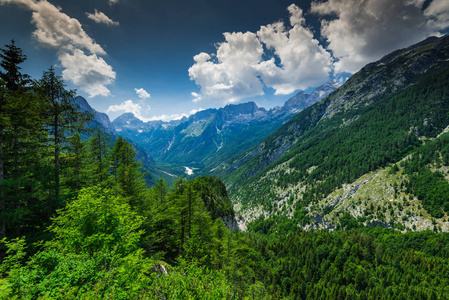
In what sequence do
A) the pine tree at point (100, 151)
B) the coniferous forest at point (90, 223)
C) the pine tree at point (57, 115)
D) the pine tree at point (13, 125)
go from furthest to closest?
the pine tree at point (100, 151) < the pine tree at point (57, 115) < the pine tree at point (13, 125) < the coniferous forest at point (90, 223)

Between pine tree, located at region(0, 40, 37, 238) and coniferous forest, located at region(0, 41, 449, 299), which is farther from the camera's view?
pine tree, located at region(0, 40, 37, 238)

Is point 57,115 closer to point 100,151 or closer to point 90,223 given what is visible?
point 100,151

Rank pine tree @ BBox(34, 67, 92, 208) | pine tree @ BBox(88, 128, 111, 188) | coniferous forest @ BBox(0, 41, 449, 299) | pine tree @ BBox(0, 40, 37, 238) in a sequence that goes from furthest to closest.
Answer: pine tree @ BBox(88, 128, 111, 188) < pine tree @ BBox(34, 67, 92, 208) < pine tree @ BBox(0, 40, 37, 238) < coniferous forest @ BBox(0, 41, 449, 299)

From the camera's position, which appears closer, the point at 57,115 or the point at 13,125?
the point at 13,125

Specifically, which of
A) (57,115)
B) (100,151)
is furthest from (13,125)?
(100,151)

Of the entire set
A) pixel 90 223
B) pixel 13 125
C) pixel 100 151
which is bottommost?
pixel 90 223

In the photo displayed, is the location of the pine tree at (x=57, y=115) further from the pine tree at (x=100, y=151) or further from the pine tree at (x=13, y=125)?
the pine tree at (x=100, y=151)

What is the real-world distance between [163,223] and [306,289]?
10047 centimetres

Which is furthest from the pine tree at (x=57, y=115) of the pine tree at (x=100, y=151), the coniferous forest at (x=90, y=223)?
the pine tree at (x=100, y=151)

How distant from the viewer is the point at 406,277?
87438mm

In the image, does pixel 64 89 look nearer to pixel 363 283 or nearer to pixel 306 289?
pixel 306 289

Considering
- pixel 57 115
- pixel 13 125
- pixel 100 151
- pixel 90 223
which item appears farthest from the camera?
pixel 100 151

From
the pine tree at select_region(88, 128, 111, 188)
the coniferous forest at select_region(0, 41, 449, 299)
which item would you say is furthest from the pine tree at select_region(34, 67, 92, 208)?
the pine tree at select_region(88, 128, 111, 188)

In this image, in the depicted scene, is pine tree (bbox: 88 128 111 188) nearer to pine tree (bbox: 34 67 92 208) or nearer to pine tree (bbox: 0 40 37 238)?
pine tree (bbox: 34 67 92 208)
